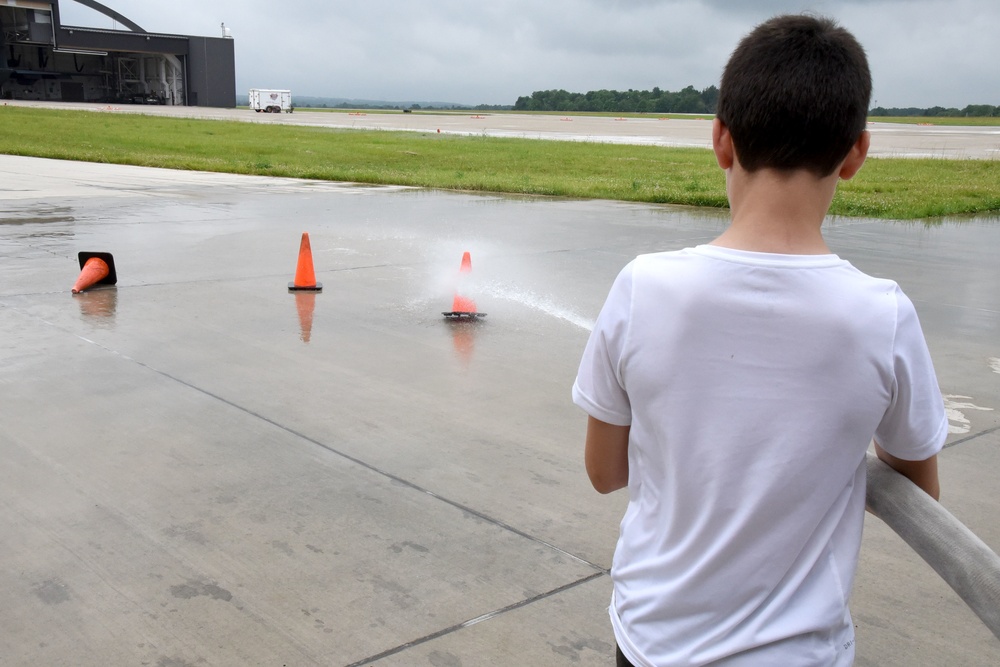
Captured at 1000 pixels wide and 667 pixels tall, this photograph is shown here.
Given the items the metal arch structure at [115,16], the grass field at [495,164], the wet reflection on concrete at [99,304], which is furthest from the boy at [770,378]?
the metal arch structure at [115,16]

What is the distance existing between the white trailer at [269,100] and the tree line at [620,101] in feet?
215

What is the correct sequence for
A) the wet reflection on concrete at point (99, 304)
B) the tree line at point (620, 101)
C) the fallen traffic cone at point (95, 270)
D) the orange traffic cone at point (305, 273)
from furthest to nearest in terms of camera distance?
the tree line at point (620, 101) → the orange traffic cone at point (305, 273) → the fallen traffic cone at point (95, 270) → the wet reflection on concrete at point (99, 304)

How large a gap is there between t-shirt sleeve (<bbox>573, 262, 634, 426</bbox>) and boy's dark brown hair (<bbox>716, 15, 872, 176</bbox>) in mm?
254

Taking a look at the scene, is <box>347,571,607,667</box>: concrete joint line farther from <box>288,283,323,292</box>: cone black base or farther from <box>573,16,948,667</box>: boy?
<box>288,283,323,292</box>: cone black base

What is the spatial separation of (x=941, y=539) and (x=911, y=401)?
205mm

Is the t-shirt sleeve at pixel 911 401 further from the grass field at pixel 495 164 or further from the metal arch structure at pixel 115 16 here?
the metal arch structure at pixel 115 16

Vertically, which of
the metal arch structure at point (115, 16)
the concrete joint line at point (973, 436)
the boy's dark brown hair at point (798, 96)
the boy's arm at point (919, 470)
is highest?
the metal arch structure at point (115, 16)

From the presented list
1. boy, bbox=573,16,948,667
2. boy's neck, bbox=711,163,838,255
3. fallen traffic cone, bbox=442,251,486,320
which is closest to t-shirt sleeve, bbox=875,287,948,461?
boy, bbox=573,16,948,667

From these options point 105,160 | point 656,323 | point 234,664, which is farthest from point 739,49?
point 105,160

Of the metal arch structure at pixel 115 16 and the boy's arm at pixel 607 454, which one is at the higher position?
the metal arch structure at pixel 115 16

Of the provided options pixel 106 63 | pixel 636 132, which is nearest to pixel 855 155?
pixel 636 132

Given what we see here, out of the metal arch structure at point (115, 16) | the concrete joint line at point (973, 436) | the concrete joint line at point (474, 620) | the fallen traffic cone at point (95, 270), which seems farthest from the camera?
the metal arch structure at point (115, 16)

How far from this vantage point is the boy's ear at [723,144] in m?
1.40

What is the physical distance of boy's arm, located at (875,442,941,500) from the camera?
145 centimetres
